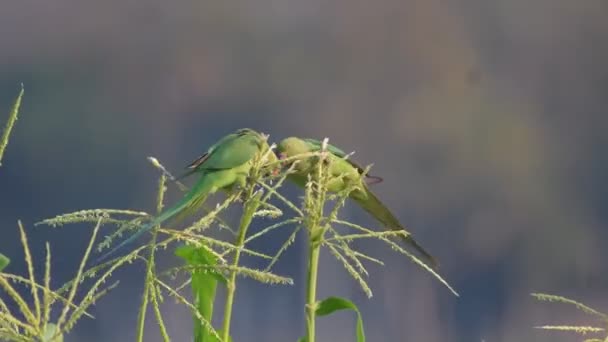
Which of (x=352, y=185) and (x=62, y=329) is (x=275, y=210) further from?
(x=62, y=329)

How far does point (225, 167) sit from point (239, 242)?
6cm

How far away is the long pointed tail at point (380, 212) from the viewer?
24.3 inches

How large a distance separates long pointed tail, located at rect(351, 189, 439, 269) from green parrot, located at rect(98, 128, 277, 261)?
0.09 meters

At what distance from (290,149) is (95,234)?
169mm

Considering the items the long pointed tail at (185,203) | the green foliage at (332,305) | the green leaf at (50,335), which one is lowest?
the green leaf at (50,335)

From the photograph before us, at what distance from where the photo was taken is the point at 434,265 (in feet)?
1.95

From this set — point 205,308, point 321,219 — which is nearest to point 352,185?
point 321,219

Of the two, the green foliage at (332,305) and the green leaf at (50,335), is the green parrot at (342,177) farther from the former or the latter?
the green leaf at (50,335)

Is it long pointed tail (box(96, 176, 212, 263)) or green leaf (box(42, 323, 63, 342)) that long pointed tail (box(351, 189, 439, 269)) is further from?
green leaf (box(42, 323, 63, 342))

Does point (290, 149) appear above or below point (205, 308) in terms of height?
above

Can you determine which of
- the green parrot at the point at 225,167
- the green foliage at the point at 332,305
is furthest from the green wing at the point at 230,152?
the green foliage at the point at 332,305

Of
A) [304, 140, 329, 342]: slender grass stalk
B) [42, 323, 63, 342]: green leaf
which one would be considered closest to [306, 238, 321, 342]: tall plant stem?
[304, 140, 329, 342]: slender grass stalk

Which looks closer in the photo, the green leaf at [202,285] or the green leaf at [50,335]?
the green leaf at [50,335]

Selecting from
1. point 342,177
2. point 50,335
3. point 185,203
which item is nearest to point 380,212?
point 342,177
